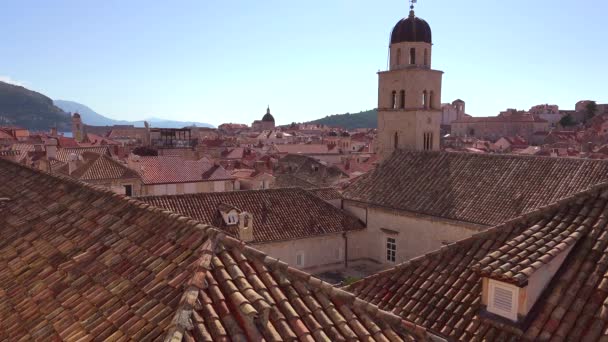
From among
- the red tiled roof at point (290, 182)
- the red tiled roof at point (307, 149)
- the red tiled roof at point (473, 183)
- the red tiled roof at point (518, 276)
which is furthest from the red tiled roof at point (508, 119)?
the red tiled roof at point (518, 276)

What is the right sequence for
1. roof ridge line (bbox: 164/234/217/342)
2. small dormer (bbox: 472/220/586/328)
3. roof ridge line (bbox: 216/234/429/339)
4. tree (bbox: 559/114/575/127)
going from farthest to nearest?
tree (bbox: 559/114/575/127), small dormer (bbox: 472/220/586/328), roof ridge line (bbox: 216/234/429/339), roof ridge line (bbox: 164/234/217/342)

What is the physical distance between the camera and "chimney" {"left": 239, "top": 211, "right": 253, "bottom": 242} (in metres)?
19.4

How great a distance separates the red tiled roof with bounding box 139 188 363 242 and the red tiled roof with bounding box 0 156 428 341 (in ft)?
42.8

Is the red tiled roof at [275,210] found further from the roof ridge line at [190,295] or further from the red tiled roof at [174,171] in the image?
the roof ridge line at [190,295]

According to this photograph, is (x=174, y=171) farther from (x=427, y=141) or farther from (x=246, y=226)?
(x=427, y=141)

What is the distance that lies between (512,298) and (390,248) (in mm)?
16074

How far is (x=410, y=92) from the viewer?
27.2m

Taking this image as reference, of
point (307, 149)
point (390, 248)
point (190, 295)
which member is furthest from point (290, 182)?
point (190, 295)

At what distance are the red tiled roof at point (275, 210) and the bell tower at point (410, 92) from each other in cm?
695

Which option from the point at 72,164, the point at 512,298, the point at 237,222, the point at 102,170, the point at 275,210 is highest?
the point at 72,164

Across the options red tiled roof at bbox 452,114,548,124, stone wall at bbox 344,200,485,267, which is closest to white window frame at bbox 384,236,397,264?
stone wall at bbox 344,200,485,267

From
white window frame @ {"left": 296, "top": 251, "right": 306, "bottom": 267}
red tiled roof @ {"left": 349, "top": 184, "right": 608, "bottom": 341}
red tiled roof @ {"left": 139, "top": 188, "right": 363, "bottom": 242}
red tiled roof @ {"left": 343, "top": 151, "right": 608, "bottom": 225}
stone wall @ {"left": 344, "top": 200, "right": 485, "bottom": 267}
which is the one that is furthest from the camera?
white window frame @ {"left": 296, "top": 251, "right": 306, "bottom": 267}

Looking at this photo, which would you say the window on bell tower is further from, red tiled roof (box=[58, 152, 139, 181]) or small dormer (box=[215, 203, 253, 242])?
red tiled roof (box=[58, 152, 139, 181])

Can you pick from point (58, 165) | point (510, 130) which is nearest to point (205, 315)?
point (58, 165)
